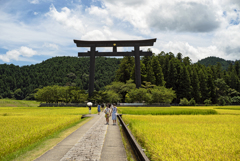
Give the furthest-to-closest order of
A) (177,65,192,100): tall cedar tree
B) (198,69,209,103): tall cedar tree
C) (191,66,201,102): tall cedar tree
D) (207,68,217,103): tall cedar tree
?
(207,68,217,103): tall cedar tree, (198,69,209,103): tall cedar tree, (191,66,201,102): tall cedar tree, (177,65,192,100): tall cedar tree

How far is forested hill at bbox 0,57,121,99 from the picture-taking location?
115944 mm

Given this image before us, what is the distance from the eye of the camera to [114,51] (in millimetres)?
44281

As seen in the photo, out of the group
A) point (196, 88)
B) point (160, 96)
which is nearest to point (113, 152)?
point (160, 96)

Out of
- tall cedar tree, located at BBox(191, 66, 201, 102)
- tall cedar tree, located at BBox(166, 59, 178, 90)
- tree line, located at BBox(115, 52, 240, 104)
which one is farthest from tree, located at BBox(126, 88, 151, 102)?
tall cedar tree, located at BBox(191, 66, 201, 102)

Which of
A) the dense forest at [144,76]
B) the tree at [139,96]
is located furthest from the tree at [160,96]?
the dense forest at [144,76]

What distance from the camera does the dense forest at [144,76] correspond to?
66188 millimetres

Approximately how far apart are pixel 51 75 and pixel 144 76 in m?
86.8

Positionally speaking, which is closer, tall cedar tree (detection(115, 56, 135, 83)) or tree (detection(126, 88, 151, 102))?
tree (detection(126, 88, 151, 102))

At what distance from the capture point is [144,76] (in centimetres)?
A: 6197

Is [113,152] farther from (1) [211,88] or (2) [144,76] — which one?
(1) [211,88]

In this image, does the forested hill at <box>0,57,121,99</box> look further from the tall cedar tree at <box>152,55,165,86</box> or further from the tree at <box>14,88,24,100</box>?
the tall cedar tree at <box>152,55,165,86</box>

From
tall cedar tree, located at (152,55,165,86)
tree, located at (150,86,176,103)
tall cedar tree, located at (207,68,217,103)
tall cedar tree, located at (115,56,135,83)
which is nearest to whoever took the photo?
tree, located at (150,86,176,103)

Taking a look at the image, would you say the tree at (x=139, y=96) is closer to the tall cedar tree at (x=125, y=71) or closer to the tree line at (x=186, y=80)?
the tree line at (x=186, y=80)

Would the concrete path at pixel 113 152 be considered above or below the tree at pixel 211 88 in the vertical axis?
below
